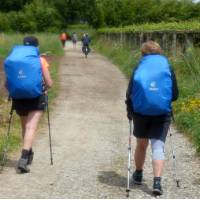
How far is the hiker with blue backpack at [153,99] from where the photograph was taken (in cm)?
819

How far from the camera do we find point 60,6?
98625mm

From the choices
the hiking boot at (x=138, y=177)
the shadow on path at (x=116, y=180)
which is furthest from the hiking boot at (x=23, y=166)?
the hiking boot at (x=138, y=177)

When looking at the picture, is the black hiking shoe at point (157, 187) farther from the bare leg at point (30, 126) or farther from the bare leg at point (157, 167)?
the bare leg at point (30, 126)

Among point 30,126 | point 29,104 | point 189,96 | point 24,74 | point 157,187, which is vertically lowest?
point 189,96

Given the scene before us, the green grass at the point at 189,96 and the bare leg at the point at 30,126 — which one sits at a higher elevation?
the bare leg at the point at 30,126

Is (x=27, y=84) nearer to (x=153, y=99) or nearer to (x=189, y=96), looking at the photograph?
(x=153, y=99)

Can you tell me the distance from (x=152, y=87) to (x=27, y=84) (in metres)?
2.05

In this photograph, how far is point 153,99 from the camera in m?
8.19

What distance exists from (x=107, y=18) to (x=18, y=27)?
968 cm

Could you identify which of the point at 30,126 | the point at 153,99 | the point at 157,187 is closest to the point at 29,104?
the point at 30,126

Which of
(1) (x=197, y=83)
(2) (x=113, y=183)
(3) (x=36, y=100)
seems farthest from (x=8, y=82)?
(1) (x=197, y=83)

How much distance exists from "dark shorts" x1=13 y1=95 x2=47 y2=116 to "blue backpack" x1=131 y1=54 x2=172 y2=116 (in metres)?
1.89

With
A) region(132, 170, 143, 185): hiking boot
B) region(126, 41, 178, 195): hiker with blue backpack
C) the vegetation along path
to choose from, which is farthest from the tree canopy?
region(126, 41, 178, 195): hiker with blue backpack

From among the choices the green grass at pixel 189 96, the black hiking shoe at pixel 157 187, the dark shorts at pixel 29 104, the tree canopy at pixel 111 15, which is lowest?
the tree canopy at pixel 111 15
